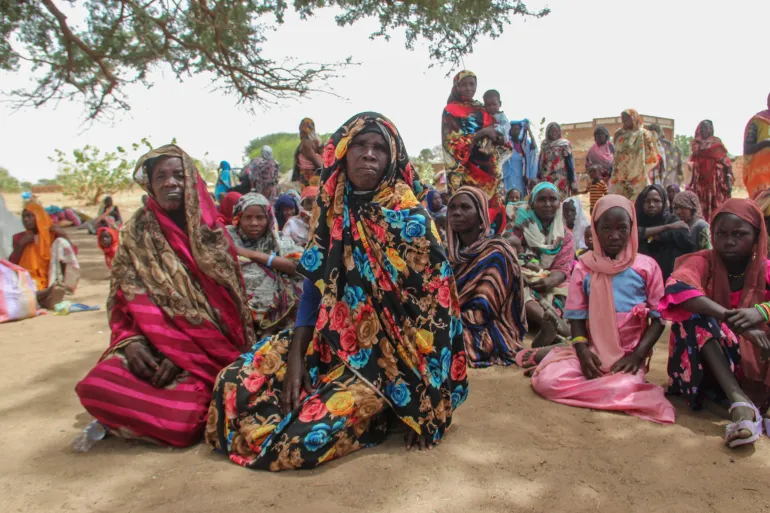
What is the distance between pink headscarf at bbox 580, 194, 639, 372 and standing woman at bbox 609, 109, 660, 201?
621 cm

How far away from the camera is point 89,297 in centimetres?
776

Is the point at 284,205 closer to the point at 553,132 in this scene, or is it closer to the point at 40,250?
the point at 40,250

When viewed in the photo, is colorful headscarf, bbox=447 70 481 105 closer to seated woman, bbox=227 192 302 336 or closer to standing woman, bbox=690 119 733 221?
seated woman, bbox=227 192 302 336

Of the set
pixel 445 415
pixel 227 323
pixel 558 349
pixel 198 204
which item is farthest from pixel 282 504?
pixel 558 349

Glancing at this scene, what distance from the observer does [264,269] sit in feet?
14.5

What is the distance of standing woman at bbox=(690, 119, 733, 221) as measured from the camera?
925 cm

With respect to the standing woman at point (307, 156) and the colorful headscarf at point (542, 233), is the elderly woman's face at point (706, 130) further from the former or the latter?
the standing woman at point (307, 156)

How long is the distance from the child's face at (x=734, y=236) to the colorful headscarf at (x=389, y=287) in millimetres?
1605

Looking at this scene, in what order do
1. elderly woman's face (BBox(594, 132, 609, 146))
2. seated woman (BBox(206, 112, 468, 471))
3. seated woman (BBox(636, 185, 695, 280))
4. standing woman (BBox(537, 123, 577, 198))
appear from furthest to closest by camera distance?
1. elderly woman's face (BBox(594, 132, 609, 146))
2. standing woman (BBox(537, 123, 577, 198))
3. seated woman (BBox(636, 185, 695, 280))
4. seated woman (BBox(206, 112, 468, 471))

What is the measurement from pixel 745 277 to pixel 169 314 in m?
3.27

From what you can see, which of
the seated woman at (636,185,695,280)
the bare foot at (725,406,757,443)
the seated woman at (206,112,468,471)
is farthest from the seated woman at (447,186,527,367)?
the seated woman at (636,185,695,280)

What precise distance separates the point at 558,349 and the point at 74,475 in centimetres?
301

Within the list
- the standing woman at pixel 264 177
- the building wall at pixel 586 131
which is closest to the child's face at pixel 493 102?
the standing woman at pixel 264 177

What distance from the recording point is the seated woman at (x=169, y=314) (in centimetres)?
297
